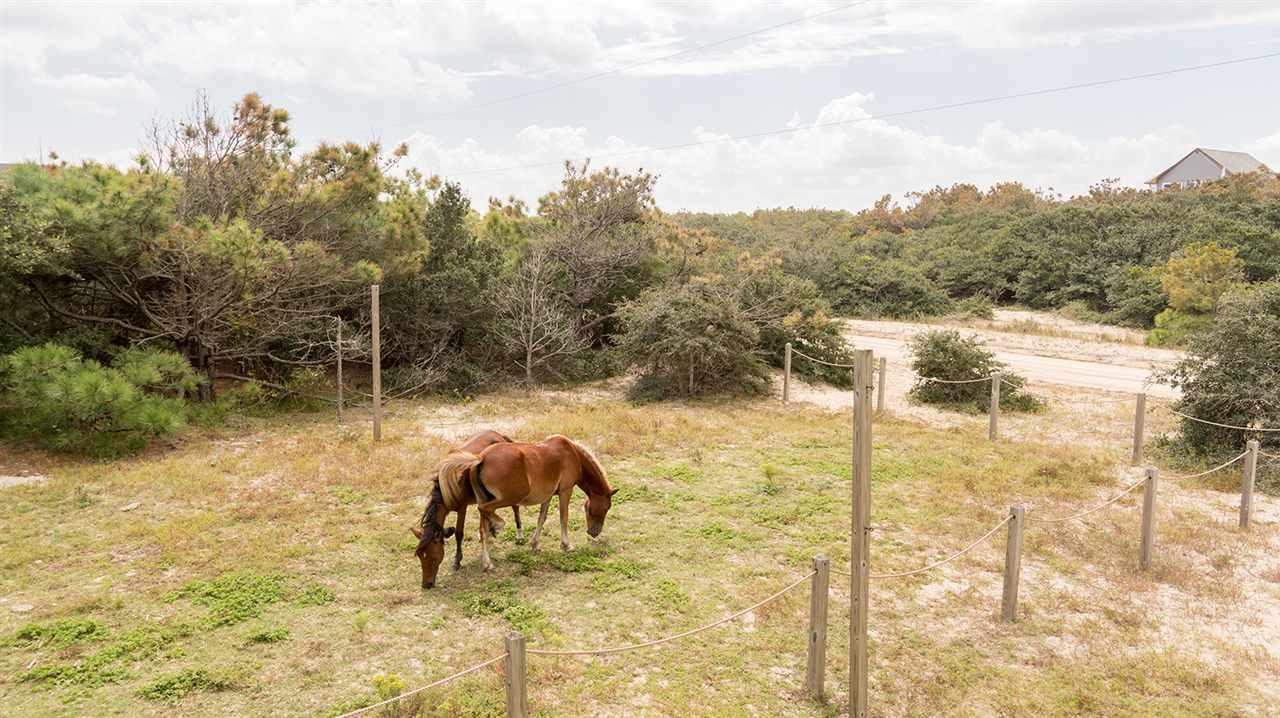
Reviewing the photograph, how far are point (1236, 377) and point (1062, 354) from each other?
1093 centimetres

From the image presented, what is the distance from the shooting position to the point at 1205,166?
5497cm

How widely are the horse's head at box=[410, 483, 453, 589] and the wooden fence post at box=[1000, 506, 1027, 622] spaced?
172 inches

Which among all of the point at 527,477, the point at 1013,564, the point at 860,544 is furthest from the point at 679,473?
the point at 860,544

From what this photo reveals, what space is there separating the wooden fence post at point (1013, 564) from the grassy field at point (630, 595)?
5.7 inches

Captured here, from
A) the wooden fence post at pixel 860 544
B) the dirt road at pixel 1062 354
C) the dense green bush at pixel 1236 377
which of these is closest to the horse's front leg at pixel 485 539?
the wooden fence post at pixel 860 544

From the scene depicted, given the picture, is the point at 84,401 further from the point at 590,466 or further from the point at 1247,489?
the point at 1247,489

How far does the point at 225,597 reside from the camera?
5969mm

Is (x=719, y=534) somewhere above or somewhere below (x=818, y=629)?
below

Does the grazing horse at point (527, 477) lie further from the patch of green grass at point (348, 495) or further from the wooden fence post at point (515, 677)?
the wooden fence post at point (515, 677)

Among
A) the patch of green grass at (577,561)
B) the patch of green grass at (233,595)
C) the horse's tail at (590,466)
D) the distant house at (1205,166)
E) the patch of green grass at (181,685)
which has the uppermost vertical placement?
the distant house at (1205,166)

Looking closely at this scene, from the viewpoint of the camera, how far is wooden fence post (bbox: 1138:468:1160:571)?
673cm

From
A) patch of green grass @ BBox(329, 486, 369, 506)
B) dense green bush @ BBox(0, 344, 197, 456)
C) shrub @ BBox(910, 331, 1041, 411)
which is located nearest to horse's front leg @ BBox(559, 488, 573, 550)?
patch of green grass @ BBox(329, 486, 369, 506)

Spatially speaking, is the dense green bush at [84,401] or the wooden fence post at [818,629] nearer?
the wooden fence post at [818,629]

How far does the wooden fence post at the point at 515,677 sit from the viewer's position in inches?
142
